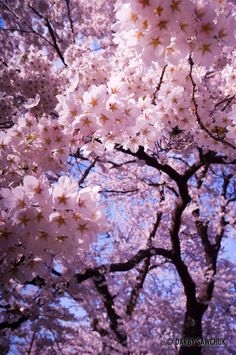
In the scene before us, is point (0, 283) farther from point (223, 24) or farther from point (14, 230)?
point (223, 24)

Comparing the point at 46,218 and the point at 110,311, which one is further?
the point at 110,311

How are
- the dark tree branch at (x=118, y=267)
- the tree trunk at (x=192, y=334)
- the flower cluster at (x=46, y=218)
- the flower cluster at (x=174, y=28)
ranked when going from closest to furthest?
the flower cluster at (x=174, y=28) < the flower cluster at (x=46, y=218) < the dark tree branch at (x=118, y=267) < the tree trunk at (x=192, y=334)

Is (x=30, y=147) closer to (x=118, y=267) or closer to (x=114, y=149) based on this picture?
(x=114, y=149)

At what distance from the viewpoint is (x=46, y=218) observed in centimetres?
196

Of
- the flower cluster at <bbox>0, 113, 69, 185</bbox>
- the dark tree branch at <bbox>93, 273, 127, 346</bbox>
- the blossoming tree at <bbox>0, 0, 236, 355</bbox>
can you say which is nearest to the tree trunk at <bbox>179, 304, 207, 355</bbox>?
the blossoming tree at <bbox>0, 0, 236, 355</bbox>

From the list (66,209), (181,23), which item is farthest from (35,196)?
(181,23)

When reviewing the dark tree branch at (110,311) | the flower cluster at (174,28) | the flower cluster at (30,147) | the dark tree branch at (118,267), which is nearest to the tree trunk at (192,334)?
the dark tree branch at (118,267)

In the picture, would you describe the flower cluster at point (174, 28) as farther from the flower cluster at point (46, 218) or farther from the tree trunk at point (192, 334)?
the tree trunk at point (192, 334)

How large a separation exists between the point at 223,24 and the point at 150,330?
1053cm

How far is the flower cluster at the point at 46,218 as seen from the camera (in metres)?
1.95

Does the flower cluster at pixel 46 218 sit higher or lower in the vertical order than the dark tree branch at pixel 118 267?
lower

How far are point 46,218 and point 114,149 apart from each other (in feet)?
11.0

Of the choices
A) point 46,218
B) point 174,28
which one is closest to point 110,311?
point 46,218

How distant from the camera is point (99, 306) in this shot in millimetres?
10547
